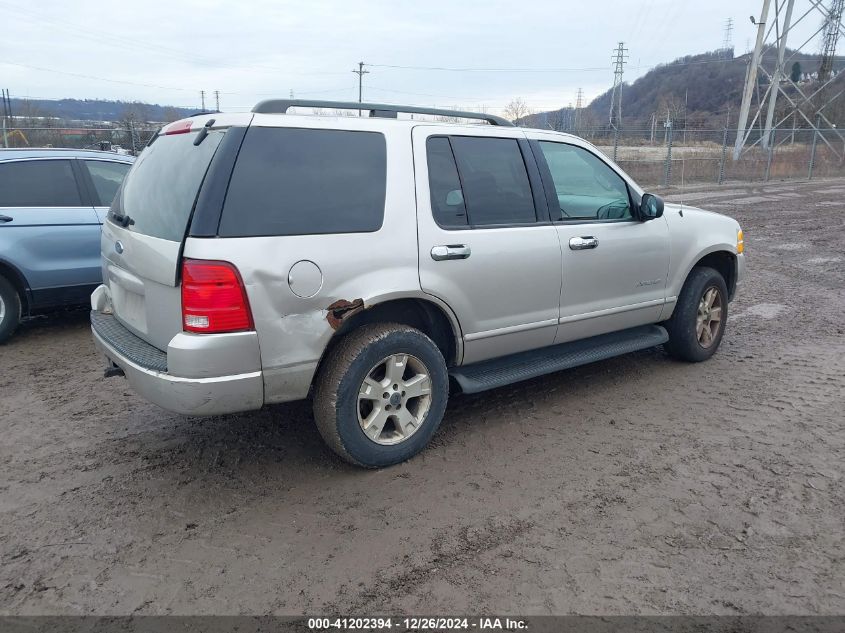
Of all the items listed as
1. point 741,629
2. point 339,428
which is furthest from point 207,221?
point 741,629

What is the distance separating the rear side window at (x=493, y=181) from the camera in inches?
161

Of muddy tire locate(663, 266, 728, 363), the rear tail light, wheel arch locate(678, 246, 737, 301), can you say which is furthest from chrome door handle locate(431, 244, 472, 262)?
wheel arch locate(678, 246, 737, 301)

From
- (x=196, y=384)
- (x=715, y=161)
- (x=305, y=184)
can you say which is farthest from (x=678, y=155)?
(x=196, y=384)

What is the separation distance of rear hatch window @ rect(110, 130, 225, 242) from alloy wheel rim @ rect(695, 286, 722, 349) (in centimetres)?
400

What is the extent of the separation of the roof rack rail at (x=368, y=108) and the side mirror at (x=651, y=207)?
1149 mm

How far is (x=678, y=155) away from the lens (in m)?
28.7

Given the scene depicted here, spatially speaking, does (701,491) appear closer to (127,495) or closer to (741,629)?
(741,629)

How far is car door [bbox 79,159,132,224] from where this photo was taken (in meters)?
6.55

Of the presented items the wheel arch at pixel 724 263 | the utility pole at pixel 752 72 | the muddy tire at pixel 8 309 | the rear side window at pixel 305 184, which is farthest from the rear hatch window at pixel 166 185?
the utility pole at pixel 752 72

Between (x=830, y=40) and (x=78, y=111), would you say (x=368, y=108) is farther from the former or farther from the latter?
(x=830, y=40)

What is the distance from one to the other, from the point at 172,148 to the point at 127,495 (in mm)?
1922

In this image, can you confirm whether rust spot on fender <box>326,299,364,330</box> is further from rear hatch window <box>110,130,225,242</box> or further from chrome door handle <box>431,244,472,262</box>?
rear hatch window <box>110,130,225,242</box>

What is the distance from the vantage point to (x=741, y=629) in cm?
257

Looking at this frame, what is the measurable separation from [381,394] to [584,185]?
2.24 meters
